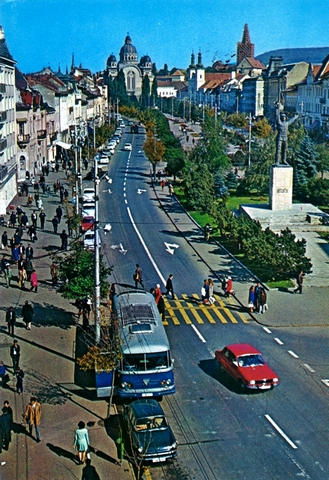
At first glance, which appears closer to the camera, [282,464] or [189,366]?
Result: [282,464]

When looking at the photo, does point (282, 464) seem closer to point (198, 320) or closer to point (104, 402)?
point (104, 402)

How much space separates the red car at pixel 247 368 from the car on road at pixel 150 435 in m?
3.66

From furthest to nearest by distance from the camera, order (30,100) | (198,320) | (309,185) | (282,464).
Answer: (30,100)
(309,185)
(198,320)
(282,464)

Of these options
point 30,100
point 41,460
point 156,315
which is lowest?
point 41,460

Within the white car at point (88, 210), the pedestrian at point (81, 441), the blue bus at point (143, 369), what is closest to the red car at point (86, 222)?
the white car at point (88, 210)

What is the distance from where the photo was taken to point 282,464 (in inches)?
575

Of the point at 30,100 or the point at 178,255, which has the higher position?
the point at 30,100

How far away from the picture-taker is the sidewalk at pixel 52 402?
14445mm

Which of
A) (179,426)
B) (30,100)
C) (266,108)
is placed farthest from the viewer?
(266,108)

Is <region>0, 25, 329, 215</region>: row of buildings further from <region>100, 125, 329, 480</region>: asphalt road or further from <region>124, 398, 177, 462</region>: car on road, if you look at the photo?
<region>124, 398, 177, 462</region>: car on road

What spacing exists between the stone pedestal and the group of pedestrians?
1715cm

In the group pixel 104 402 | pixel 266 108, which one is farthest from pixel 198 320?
pixel 266 108

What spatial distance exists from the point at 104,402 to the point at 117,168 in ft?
177

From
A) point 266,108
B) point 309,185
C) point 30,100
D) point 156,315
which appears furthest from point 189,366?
point 266,108
